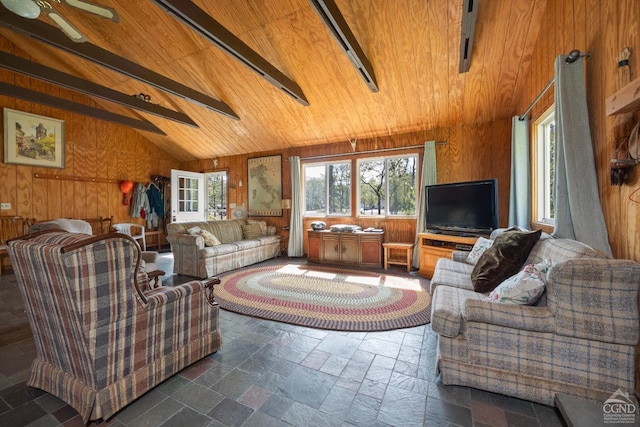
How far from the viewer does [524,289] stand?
160 centimetres

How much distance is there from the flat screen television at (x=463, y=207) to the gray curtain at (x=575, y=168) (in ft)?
5.38

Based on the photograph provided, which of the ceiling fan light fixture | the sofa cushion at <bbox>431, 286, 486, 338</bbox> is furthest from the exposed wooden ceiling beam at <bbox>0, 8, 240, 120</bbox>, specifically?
the sofa cushion at <bbox>431, 286, 486, 338</bbox>

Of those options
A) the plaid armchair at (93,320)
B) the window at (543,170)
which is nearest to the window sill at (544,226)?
the window at (543,170)

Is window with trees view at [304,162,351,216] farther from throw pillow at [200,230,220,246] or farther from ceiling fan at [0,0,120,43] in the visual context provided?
ceiling fan at [0,0,120,43]

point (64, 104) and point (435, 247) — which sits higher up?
point (64, 104)

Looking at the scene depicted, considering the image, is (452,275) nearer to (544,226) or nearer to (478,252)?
(478,252)

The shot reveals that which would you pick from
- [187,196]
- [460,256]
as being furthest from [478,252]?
[187,196]

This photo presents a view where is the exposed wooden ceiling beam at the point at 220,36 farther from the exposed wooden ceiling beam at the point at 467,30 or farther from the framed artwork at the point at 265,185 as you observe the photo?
the framed artwork at the point at 265,185

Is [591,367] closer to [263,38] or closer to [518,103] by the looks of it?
[518,103]

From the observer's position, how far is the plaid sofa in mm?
1372

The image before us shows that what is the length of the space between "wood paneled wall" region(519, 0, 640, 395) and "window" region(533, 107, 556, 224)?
3.47ft

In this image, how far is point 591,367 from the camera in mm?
1423

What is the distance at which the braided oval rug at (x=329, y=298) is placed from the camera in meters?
2.65

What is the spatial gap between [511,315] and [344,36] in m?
2.81
